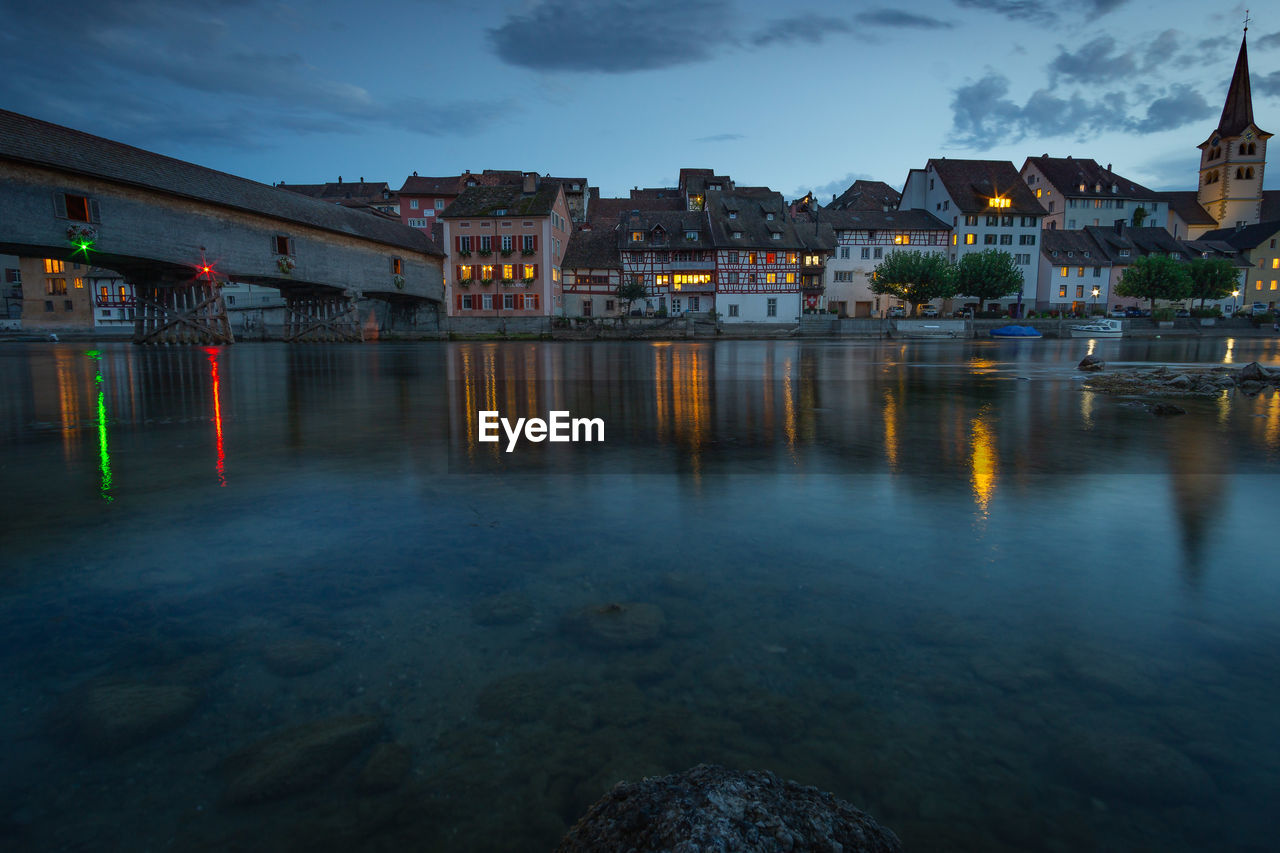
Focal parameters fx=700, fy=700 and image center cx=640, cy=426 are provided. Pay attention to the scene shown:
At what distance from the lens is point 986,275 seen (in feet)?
217

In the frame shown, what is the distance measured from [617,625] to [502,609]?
55 centimetres

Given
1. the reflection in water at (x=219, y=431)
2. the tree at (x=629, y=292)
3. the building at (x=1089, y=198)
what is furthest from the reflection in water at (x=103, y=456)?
the building at (x=1089, y=198)

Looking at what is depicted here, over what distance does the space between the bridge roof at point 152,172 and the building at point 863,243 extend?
4524 cm

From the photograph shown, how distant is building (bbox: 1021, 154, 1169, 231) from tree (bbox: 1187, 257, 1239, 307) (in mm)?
16589

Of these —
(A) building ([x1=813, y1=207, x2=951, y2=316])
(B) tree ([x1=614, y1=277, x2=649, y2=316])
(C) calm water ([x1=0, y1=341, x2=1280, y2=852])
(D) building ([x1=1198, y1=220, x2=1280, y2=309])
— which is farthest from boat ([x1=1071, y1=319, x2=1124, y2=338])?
(C) calm water ([x1=0, y1=341, x2=1280, y2=852])

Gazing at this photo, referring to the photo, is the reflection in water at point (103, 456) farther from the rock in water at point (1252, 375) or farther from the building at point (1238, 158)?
the building at point (1238, 158)

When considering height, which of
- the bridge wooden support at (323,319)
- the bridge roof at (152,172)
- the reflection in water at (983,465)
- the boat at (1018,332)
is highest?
the bridge roof at (152,172)

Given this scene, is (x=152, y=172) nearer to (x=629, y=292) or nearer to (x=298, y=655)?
(x=629, y=292)

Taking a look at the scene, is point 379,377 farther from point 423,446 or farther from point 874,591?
point 874,591

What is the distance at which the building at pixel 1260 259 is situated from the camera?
281 ft

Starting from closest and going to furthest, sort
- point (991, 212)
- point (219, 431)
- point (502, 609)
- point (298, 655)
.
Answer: point (298, 655) → point (502, 609) → point (219, 431) → point (991, 212)

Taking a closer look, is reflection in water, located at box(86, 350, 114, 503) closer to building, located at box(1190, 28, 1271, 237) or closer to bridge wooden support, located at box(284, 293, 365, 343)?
bridge wooden support, located at box(284, 293, 365, 343)

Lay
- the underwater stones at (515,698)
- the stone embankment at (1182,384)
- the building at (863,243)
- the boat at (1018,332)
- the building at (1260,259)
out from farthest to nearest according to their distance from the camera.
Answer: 1. the building at (1260,259)
2. the building at (863,243)
3. the boat at (1018,332)
4. the stone embankment at (1182,384)
5. the underwater stones at (515,698)

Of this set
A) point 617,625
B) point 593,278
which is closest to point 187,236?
point 593,278
